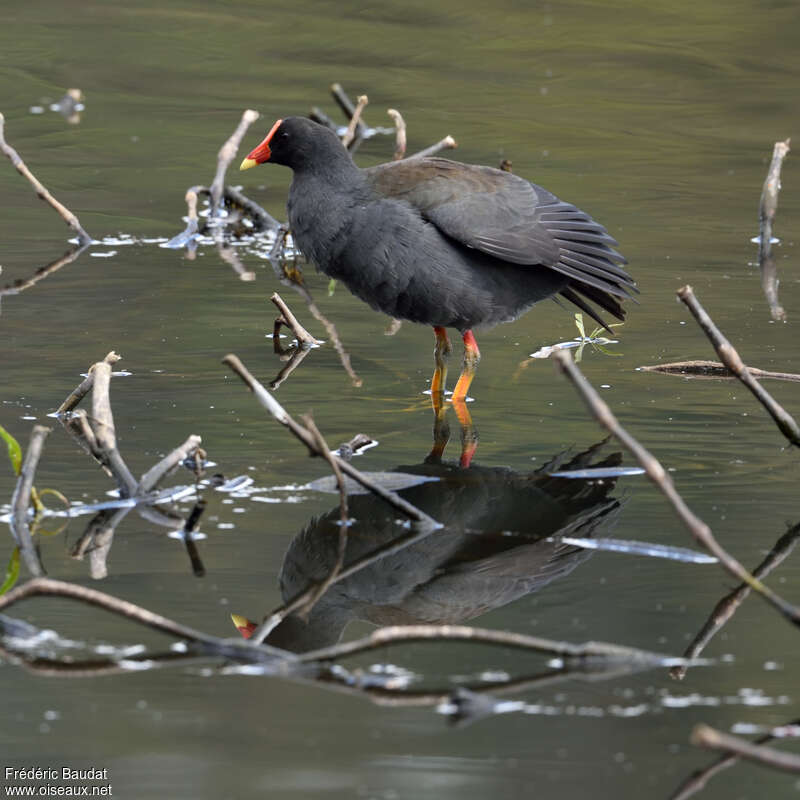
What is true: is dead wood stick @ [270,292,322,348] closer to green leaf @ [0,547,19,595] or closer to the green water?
the green water

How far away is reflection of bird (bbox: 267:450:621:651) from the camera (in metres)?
3.87

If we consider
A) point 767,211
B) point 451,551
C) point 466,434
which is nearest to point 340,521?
point 451,551

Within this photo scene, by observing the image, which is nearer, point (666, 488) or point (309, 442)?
point (666, 488)

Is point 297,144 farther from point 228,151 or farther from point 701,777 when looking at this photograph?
point 701,777

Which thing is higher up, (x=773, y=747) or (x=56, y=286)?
(x=773, y=747)

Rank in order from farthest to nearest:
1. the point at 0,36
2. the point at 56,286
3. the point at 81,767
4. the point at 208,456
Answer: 1. the point at 0,36
2. the point at 56,286
3. the point at 208,456
4. the point at 81,767

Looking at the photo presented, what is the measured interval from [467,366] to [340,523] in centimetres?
177

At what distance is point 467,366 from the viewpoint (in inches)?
240

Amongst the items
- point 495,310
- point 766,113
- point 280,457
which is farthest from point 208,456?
point 766,113

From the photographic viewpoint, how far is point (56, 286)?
7.33 m

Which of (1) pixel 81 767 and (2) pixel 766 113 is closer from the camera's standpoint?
(1) pixel 81 767

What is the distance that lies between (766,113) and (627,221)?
3.25 metres

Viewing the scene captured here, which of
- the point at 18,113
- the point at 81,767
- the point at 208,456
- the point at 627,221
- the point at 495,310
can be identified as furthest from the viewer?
the point at 18,113

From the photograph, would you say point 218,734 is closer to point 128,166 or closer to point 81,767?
point 81,767
